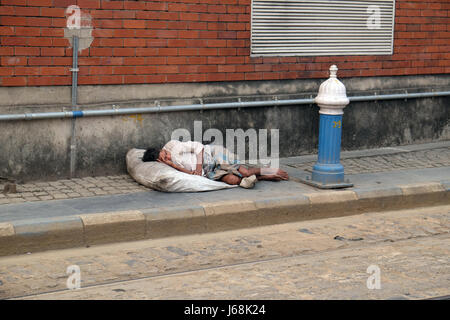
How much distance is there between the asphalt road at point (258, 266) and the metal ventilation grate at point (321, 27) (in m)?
3.28

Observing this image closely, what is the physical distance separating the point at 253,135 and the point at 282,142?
0.53 metres

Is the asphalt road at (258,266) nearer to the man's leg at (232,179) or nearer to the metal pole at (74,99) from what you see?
the man's leg at (232,179)

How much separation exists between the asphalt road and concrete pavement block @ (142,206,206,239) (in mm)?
96

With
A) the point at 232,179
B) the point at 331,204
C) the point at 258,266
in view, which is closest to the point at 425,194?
the point at 331,204

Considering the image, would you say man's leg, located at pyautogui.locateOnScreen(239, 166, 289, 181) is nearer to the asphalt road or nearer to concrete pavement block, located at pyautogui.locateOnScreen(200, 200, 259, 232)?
concrete pavement block, located at pyautogui.locateOnScreen(200, 200, 259, 232)

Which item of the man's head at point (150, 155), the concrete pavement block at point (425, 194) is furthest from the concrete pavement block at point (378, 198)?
the man's head at point (150, 155)

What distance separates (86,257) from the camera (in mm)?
6949

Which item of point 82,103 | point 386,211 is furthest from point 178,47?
point 386,211

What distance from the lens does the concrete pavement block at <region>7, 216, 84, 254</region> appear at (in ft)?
22.9

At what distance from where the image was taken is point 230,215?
8047 millimetres

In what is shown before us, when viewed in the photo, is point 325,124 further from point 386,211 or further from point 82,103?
point 82,103

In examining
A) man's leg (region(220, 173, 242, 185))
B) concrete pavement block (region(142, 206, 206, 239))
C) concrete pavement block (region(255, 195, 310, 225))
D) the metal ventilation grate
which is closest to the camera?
concrete pavement block (region(142, 206, 206, 239))

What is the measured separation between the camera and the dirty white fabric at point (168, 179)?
8.59 meters

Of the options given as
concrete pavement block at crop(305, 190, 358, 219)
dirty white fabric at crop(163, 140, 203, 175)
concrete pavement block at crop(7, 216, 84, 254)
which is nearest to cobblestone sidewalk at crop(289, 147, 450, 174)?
concrete pavement block at crop(305, 190, 358, 219)
